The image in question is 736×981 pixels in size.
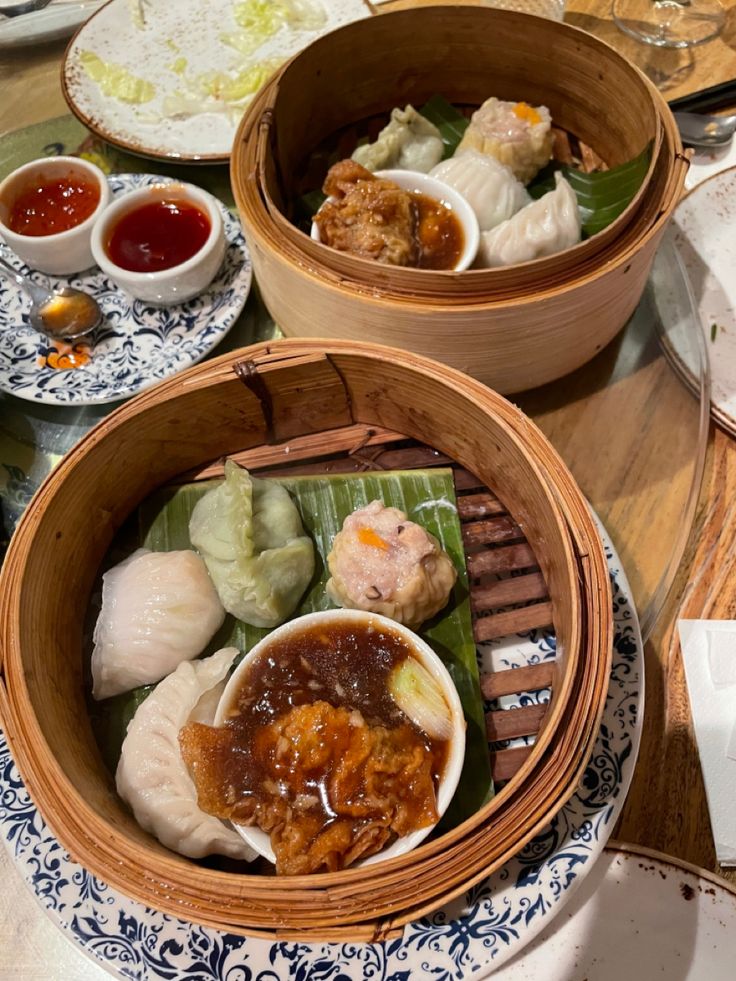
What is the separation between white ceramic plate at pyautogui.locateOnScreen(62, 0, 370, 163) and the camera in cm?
287

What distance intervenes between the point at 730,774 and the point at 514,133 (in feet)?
7.04

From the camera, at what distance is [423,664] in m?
1.63

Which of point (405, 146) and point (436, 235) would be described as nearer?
point (436, 235)

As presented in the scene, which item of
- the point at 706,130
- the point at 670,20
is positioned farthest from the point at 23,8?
the point at 706,130

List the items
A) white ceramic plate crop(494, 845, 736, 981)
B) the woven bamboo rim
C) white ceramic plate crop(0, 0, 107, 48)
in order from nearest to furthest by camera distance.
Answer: white ceramic plate crop(494, 845, 736, 981) < the woven bamboo rim < white ceramic plate crop(0, 0, 107, 48)

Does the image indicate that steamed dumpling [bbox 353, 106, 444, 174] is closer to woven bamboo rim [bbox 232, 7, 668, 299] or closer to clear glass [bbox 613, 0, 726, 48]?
woven bamboo rim [bbox 232, 7, 668, 299]

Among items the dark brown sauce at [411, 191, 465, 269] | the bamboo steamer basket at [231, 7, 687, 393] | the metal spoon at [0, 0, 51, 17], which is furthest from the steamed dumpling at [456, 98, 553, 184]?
the metal spoon at [0, 0, 51, 17]

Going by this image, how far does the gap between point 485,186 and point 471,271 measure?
777mm

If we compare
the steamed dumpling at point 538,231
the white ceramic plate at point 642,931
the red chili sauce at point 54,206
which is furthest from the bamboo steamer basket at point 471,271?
the white ceramic plate at point 642,931

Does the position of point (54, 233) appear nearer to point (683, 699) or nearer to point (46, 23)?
point (46, 23)

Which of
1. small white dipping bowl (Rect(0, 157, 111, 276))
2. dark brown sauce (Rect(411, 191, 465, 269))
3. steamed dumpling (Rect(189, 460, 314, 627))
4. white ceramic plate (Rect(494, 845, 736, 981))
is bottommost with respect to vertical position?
white ceramic plate (Rect(494, 845, 736, 981))

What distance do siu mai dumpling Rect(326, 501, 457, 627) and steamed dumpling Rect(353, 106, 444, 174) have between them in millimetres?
1426

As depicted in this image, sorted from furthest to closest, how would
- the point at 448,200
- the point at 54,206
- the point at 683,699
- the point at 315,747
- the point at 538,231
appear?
the point at 54,206, the point at 448,200, the point at 538,231, the point at 683,699, the point at 315,747

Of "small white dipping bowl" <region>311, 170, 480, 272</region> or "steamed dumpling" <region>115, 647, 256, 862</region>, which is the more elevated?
"small white dipping bowl" <region>311, 170, 480, 272</region>
